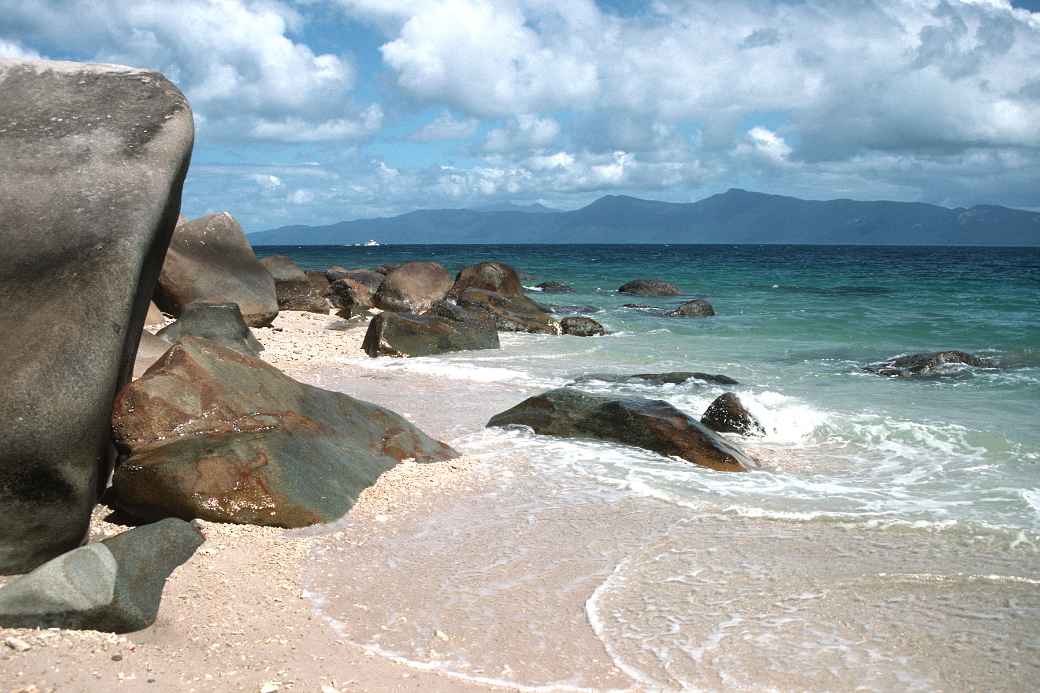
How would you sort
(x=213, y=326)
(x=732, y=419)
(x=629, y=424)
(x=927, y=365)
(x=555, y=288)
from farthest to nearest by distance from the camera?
(x=555, y=288), (x=927, y=365), (x=213, y=326), (x=732, y=419), (x=629, y=424)

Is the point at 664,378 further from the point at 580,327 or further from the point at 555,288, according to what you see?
the point at 555,288

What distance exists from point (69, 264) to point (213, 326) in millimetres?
6934

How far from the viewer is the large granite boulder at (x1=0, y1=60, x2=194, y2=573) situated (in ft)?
16.6

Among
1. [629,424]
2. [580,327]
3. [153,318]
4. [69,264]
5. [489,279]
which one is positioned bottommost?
[580,327]

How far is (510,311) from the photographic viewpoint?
22.0m

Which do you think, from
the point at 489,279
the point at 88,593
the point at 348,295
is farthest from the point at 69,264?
the point at 489,279

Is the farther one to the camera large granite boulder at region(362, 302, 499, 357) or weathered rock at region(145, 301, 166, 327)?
large granite boulder at region(362, 302, 499, 357)

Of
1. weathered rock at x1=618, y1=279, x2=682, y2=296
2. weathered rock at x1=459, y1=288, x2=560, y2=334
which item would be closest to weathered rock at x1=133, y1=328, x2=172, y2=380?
weathered rock at x1=459, y1=288, x2=560, y2=334

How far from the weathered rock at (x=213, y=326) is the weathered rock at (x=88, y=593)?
754 centimetres

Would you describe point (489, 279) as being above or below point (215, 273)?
below

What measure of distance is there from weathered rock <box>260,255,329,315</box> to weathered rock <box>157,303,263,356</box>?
33.8 ft

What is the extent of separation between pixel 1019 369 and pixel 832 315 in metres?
10.7

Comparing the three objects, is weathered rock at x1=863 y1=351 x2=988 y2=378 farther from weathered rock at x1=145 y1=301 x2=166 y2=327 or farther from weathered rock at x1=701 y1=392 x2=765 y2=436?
weathered rock at x1=145 y1=301 x2=166 y2=327

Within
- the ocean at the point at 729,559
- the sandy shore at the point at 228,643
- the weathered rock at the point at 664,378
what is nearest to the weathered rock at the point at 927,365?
the ocean at the point at 729,559
